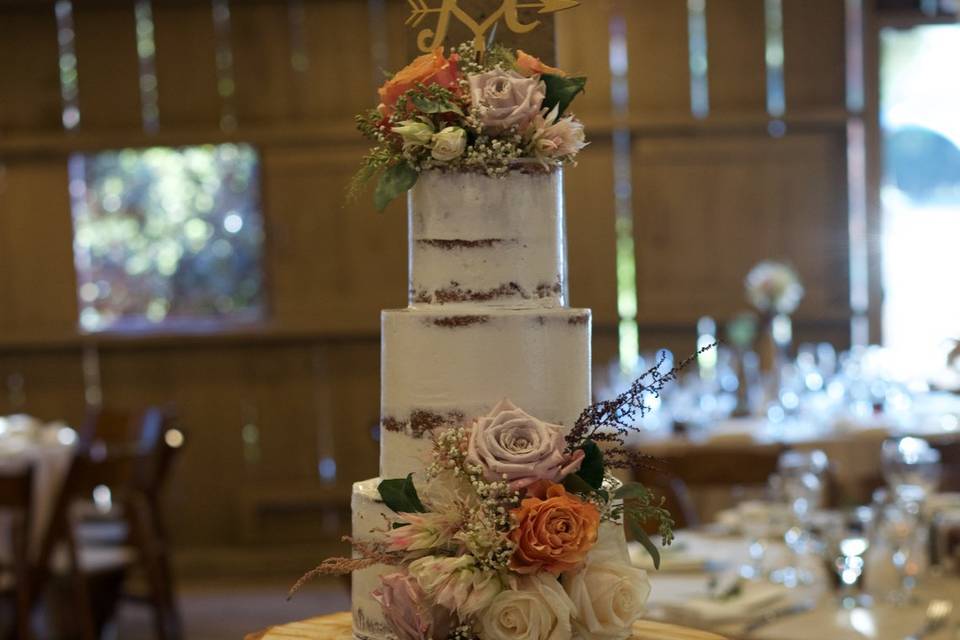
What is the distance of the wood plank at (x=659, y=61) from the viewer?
7.40 m

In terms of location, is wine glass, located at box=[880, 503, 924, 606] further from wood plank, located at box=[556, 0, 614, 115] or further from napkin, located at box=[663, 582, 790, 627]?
wood plank, located at box=[556, 0, 614, 115]

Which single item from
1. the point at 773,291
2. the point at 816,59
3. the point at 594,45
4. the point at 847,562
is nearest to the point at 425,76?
the point at 847,562

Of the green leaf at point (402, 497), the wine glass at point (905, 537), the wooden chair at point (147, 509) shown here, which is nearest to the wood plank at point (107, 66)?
the wooden chair at point (147, 509)

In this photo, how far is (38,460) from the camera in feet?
17.3

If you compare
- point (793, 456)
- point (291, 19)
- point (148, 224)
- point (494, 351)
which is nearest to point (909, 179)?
point (291, 19)

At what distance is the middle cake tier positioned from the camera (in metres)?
1.66

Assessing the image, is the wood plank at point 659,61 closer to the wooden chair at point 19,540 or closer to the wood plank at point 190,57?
the wood plank at point 190,57

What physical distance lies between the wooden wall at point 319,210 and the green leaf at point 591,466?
19.0 ft

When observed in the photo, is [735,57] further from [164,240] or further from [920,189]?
[164,240]

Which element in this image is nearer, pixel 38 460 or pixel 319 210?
pixel 38 460

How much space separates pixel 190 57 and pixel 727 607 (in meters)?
5.70

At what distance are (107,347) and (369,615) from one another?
6.09m

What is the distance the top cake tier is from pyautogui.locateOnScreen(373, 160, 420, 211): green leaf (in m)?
0.03

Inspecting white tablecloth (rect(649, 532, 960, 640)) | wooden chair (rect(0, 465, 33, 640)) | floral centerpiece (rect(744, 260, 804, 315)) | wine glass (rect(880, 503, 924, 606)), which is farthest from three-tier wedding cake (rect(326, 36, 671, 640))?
floral centerpiece (rect(744, 260, 804, 315))
